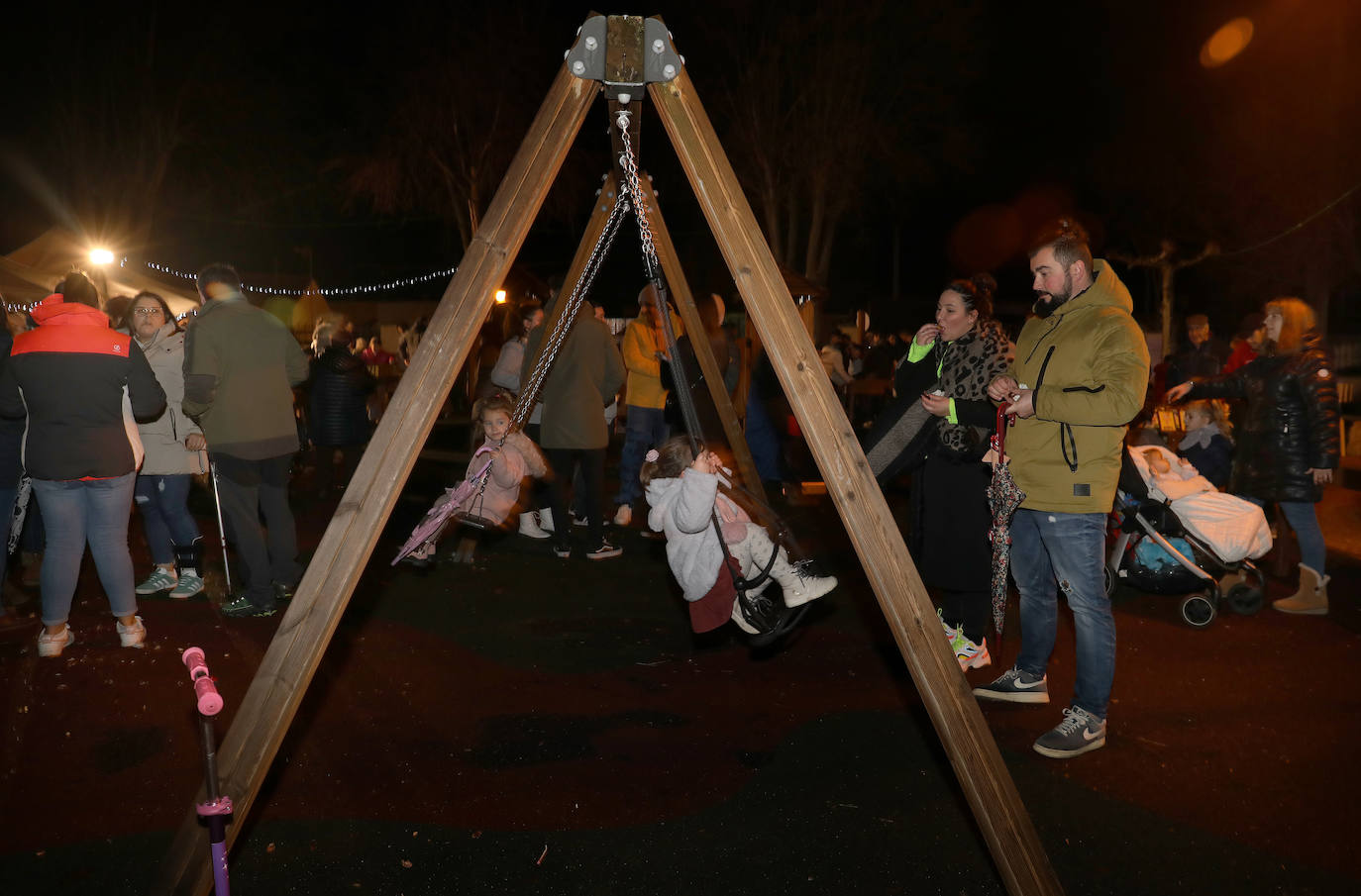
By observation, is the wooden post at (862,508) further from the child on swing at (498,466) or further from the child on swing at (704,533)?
the child on swing at (498,466)

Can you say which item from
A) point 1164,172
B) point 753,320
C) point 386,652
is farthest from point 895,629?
point 1164,172

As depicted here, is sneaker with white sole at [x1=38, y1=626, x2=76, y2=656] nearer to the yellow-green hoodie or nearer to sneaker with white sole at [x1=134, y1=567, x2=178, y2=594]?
sneaker with white sole at [x1=134, y1=567, x2=178, y2=594]

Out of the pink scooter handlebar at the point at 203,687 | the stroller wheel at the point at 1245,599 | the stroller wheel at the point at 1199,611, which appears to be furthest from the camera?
the stroller wheel at the point at 1245,599

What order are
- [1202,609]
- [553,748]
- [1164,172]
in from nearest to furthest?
[553,748] → [1202,609] → [1164,172]

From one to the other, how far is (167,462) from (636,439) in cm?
405

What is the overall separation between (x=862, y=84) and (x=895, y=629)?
25146 millimetres

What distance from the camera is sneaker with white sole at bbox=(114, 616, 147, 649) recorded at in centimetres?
552

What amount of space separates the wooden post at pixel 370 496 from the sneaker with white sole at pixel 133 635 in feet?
9.94

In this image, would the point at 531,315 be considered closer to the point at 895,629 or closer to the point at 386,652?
the point at 386,652

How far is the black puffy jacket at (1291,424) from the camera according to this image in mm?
6211

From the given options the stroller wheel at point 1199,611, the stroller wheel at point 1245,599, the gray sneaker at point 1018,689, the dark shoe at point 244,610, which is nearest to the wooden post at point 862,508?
the gray sneaker at point 1018,689

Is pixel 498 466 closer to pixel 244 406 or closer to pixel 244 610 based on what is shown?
pixel 244 406

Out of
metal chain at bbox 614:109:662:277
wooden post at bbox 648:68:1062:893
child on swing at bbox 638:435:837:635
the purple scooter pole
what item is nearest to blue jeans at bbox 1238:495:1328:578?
child on swing at bbox 638:435:837:635

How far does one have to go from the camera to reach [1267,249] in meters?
29.4
